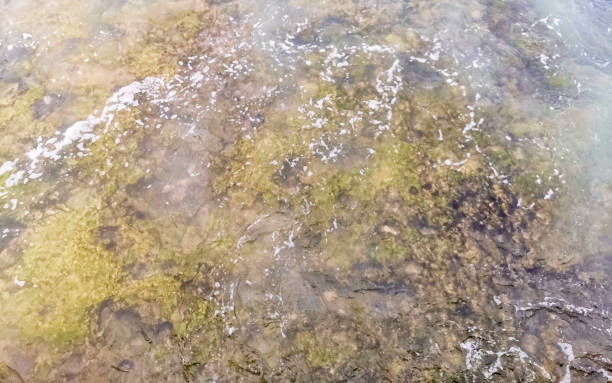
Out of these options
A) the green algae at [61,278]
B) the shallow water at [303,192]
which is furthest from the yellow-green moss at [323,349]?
the green algae at [61,278]

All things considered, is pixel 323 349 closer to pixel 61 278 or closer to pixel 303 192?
pixel 303 192

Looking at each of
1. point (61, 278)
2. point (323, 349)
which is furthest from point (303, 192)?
point (61, 278)

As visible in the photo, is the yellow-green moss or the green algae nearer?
the yellow-green moss

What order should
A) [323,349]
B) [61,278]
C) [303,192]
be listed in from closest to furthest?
1. [323,349]
2. [61,278]
3. [303,192]

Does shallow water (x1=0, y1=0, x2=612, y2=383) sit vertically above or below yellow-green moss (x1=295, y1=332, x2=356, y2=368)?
above

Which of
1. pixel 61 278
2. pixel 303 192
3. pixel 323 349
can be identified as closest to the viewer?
pixel 323 349

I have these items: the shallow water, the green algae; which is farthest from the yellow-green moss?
the green algae

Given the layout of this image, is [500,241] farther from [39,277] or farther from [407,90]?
[39,277]

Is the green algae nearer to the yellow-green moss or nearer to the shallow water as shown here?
the shallow water

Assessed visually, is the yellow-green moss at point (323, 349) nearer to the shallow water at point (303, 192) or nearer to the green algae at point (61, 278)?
the shallow water at point (303, 192)

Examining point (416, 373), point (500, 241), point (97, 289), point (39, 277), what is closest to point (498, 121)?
point (500, 241)
